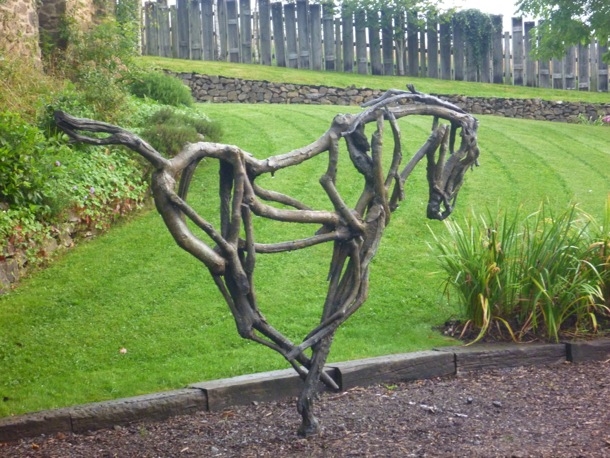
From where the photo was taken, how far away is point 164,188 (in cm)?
409

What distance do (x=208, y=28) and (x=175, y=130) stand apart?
41.7 ft

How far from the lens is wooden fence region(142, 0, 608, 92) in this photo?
22.6m

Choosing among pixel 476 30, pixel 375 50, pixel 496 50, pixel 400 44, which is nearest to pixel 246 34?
pixel 375 50

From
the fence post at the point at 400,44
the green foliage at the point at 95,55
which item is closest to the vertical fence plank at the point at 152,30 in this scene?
the fence post at the point at 400,44

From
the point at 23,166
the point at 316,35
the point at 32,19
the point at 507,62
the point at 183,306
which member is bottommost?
the point at 183,306

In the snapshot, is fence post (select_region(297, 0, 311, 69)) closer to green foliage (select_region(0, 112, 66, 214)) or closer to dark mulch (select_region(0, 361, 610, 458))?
green foliage (select_region(0, 112, 66, 214))

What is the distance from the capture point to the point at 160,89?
14234 millimetres

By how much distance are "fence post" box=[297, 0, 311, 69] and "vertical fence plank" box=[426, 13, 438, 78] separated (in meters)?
3.27

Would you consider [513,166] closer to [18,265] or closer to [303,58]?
[18,265]

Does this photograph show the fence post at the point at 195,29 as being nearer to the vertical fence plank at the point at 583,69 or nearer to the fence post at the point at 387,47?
the fence post at the point at 387,47

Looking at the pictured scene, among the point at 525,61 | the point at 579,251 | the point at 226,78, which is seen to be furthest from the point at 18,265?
the point at 525,61

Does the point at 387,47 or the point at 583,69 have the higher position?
the point at 387,47

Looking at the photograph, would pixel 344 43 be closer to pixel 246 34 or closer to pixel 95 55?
pixel 246 34

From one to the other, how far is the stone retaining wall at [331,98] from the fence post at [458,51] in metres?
3.68
